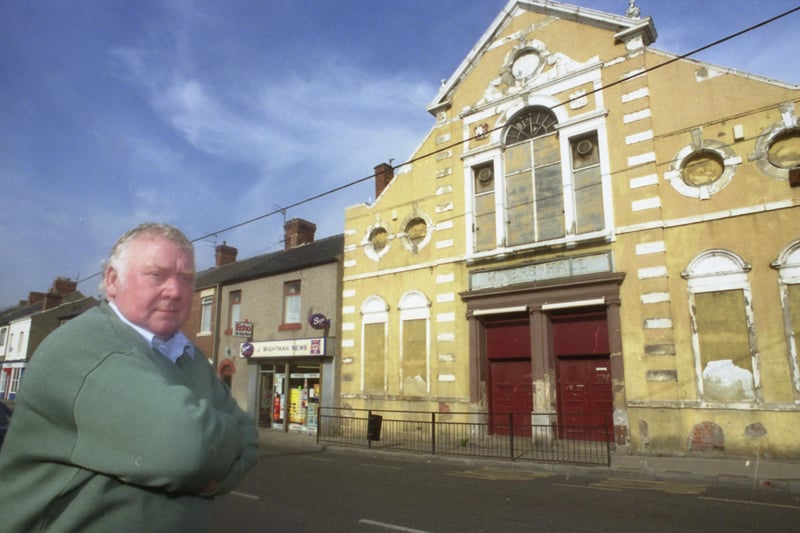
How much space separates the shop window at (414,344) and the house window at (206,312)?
12188 millimetres

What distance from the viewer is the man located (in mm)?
1376

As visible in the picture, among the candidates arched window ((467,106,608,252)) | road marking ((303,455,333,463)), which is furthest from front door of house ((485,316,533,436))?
road marking ((303,455,333,463))

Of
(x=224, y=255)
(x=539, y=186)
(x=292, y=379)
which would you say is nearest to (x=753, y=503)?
(x=539, y=186)

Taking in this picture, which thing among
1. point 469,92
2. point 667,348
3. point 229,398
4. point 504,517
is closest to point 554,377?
point 667,348

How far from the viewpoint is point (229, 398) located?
2.14m

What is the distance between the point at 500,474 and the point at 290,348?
11648 millimetres

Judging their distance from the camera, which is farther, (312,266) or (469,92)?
(312,266)

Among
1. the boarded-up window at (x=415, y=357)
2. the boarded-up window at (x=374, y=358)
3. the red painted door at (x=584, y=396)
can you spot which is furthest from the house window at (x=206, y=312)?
the red painted door at (x=584, y=396)

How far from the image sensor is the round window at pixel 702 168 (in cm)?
1281

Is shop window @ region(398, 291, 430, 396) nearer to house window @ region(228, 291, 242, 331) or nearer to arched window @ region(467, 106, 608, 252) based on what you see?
arched window @ region(467, 106, 608, 252)

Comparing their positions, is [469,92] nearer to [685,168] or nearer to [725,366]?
[685,168]

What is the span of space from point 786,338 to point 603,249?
4.46 metres

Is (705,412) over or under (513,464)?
over

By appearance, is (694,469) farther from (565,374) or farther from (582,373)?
(565,374)
